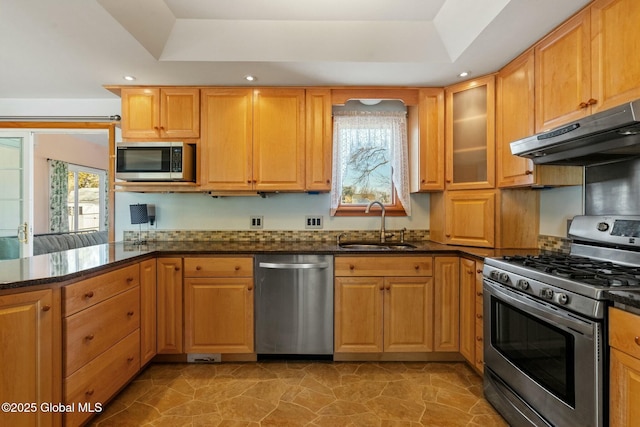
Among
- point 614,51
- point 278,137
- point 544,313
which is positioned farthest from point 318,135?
point 544,313

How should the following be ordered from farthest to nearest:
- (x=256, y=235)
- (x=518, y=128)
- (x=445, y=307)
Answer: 1. (x=256, y=235)
2. (x=445, y=307)
3. (x=518, y=128)

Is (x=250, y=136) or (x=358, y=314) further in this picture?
(x=250, y=136)

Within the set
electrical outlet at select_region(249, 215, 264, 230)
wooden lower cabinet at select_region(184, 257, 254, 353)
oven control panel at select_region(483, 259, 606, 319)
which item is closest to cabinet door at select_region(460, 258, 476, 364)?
oven control panel at select_region(483, 259, 606, 319)

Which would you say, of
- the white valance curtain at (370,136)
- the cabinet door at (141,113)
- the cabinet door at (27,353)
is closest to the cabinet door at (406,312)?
the white valance curtain at (370,136)

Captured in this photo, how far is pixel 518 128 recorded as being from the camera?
2.17 m

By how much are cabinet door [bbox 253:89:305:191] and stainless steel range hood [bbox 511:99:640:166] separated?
5.29ft

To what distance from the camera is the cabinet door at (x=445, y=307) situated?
7.82ft

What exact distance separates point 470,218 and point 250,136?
6.48ft

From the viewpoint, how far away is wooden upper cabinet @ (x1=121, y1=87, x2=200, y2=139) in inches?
103

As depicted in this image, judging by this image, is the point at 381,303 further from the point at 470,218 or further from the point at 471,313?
the point at 470,218

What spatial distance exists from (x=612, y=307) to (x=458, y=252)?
1.20 m

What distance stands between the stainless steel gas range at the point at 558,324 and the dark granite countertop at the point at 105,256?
0.40m

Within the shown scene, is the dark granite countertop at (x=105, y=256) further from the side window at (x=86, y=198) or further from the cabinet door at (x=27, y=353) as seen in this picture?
the side window at (x=86, y=198)

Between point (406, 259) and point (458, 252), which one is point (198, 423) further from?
point (458, 252)
